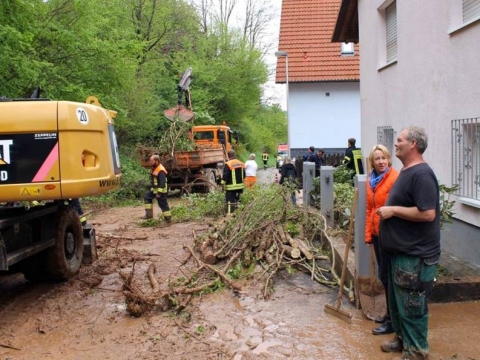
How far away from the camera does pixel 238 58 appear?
3678 centimetres

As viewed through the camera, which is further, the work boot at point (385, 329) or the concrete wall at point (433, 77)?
the concrete wall at point (433, 77)

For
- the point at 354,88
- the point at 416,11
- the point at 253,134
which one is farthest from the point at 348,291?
the point at 253,134

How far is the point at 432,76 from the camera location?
7.89m

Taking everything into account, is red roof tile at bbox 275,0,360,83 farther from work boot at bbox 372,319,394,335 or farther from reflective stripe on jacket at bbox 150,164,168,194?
work boot at bbox 372,319,394,335

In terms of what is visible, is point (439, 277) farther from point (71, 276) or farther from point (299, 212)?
point (71, 276)

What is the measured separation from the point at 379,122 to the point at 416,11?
3.03m

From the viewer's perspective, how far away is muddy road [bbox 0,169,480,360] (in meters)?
4.55

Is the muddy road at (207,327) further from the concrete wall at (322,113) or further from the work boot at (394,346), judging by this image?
the concrete wall at (322,113)

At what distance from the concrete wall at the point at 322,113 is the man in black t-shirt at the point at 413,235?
18196mm

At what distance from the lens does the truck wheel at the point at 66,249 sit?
666 cm

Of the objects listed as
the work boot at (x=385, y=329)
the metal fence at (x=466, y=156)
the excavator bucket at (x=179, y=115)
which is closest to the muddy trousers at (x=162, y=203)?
the excavator bucket at (x=179, y=115)

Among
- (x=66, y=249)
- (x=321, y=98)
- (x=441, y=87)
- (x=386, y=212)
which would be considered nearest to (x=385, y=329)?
(x=386, y=212)

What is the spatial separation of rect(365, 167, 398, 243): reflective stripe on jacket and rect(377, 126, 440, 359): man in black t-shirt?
0.59 m

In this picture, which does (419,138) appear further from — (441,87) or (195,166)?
(195,166)
